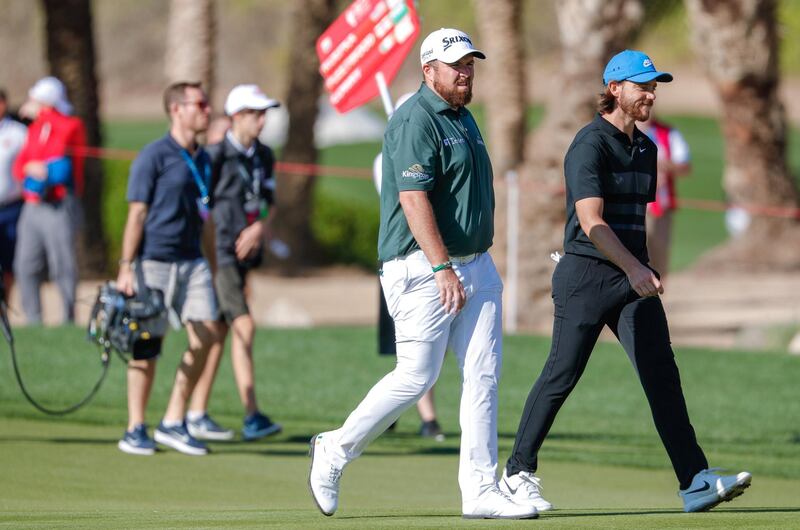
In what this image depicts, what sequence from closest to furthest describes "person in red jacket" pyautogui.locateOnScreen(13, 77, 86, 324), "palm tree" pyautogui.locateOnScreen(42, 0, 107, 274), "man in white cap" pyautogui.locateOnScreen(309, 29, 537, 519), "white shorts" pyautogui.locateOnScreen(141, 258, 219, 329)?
"man in white cap" pyautogui.locateOnScreen(309, 29, 537, 519) < "white shorts" pyautogui.locateOnScreen(141, 258, 219, 329) < "person in red jacket" pyautogui.locateOnScreen(13, 77, 86, 324) < "palm tree" pyautogui.locateOnScreen(42, 0, 107, 274)

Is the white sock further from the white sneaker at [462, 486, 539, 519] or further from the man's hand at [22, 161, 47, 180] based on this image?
the man's hand at [22, 161, 47, 180]

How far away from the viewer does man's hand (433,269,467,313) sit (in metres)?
6.43

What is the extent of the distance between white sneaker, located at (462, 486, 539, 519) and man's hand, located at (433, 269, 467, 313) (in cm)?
81

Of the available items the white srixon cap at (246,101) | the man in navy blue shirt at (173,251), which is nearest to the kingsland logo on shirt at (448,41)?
the man in navy blue shirt at (173,251)

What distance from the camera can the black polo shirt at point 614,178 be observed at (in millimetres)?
6762

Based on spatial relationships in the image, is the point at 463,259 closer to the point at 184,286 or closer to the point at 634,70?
the point at 634,70

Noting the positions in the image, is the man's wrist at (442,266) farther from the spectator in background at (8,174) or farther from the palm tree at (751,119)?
the palm tree at (751,119)

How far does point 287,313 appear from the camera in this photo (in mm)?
18922

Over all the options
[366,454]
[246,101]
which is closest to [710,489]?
[366,454]

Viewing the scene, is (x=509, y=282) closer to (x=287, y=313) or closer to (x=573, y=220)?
(x=287, y=313)

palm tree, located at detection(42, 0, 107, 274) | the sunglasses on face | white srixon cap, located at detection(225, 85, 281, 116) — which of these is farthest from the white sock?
palm tree, located at detection(42, 0, 107, 274)

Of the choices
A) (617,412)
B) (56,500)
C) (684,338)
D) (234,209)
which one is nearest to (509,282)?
(684,338)

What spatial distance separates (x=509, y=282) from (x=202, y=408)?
6999 millimetres

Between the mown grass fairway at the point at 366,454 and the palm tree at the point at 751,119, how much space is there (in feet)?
32.6
